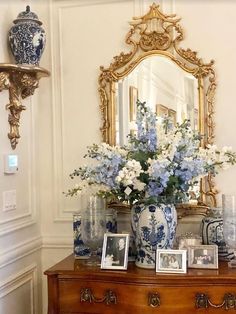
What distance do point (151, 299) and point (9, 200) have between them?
→ 0.95 metres

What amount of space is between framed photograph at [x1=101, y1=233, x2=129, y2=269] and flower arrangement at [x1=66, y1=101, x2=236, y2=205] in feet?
0.67

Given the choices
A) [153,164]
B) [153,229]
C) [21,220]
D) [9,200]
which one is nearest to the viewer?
[153,164]

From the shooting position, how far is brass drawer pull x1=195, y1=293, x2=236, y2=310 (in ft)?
6.74

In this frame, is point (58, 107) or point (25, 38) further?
point (58, 107)

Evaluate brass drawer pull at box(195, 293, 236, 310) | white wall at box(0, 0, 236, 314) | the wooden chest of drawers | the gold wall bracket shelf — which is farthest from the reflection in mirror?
brass drawer pull at box(195, 293, 236, 310)

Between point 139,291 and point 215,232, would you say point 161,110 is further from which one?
point 139,291

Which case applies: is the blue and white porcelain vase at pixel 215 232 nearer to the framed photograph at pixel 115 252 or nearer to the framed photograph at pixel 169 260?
the framed photograph at pixel 169 260

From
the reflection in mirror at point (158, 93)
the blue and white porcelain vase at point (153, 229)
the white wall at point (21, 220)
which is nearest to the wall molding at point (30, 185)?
the white wall at point (21, 220)

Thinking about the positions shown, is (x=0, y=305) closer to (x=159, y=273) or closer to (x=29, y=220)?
(x=29, y=220)

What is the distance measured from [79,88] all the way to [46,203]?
767mm

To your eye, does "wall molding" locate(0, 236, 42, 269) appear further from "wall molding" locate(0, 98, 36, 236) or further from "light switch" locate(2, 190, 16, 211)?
"light switch" locate(2, 190, 16, 211)

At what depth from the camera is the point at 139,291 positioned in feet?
6.89

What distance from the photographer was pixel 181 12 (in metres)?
2.70

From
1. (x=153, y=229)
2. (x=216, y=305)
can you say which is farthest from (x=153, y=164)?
(x=216, y=305)
